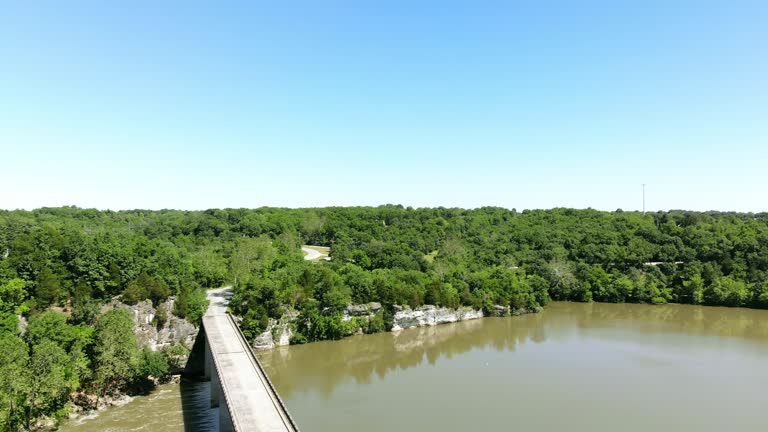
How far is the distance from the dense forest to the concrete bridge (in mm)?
2896

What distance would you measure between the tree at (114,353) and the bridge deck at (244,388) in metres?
4.08

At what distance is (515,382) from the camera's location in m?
28.1

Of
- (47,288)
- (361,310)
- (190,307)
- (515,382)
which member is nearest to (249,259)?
(190,307)

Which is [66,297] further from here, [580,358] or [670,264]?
[670,264]

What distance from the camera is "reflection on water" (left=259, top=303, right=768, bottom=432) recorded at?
22906mm

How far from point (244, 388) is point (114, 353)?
929cm

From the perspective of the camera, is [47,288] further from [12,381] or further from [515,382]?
[515,382]

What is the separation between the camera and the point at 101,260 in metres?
32.6

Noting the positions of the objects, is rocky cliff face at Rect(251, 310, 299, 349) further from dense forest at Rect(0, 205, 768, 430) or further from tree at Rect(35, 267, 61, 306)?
tree at Rect(35, 267, 61, 306)

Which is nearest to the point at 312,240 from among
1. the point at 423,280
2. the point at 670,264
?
the point at 423,280

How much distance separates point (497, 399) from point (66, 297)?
27.8 m

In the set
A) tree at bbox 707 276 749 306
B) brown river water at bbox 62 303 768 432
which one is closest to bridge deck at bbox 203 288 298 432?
brown river water at bbox 62 303 768 432

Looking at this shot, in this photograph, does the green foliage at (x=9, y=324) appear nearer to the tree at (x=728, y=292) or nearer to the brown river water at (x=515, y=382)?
the brown river water at (x=515, y=382)

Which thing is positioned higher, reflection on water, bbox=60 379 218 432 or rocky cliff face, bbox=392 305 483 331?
rocky cliff face, bbox=392 305 483 331
